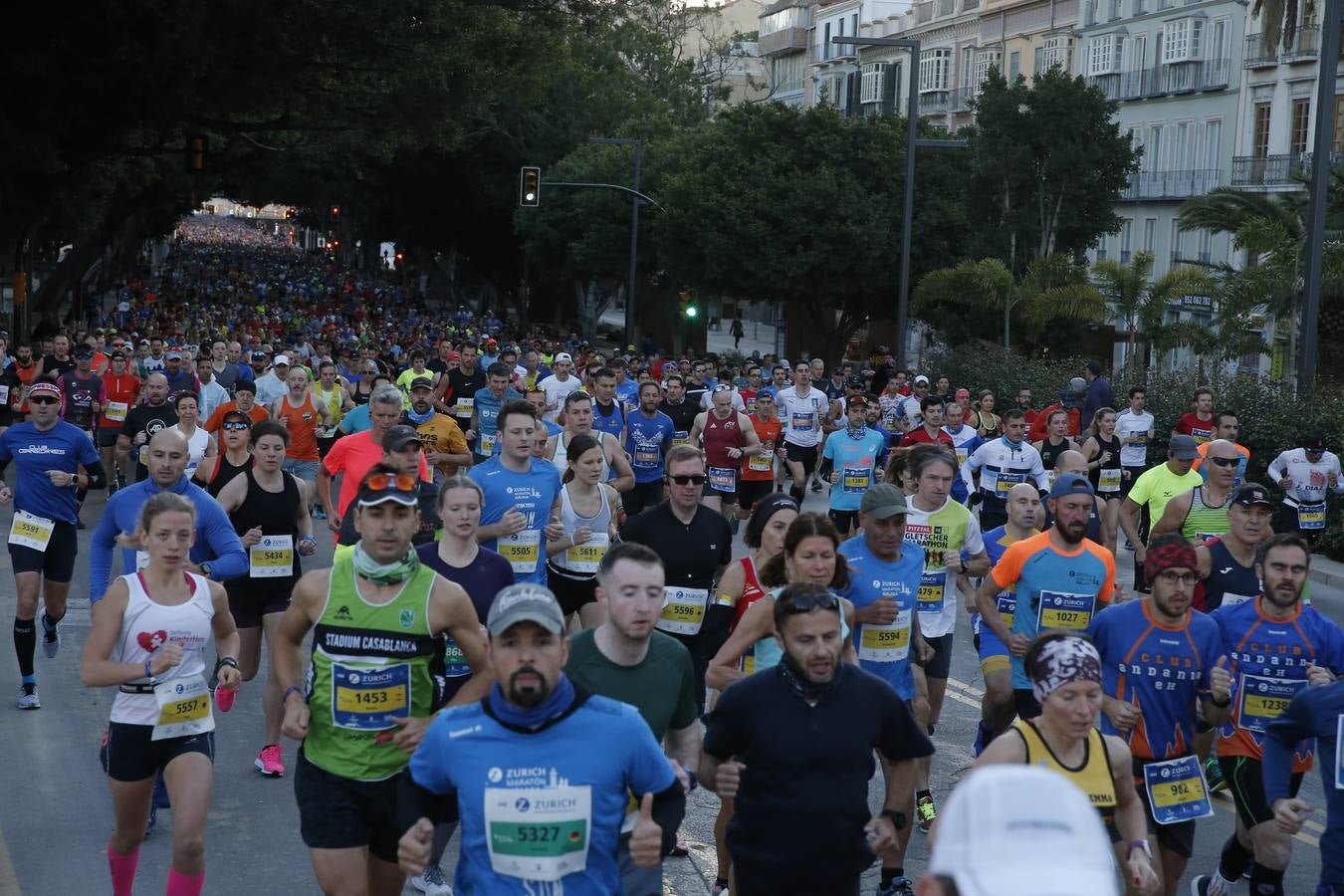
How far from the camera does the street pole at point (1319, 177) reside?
18547mm

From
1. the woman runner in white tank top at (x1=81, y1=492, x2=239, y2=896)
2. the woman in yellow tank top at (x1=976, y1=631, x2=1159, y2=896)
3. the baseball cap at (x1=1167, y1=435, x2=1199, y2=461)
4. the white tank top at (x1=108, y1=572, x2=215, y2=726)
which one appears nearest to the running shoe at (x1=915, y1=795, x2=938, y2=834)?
the woman in yellow tank top at (x1=976, y1=631, x2=1159, y2=896)

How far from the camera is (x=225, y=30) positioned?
2617cm

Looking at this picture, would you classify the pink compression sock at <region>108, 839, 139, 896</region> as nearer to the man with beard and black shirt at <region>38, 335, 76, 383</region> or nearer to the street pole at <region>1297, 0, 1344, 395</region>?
the man with beard and black shirt at <region>38, 335, 76, 383</region>

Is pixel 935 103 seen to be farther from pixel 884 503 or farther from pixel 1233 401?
pixel 884 503

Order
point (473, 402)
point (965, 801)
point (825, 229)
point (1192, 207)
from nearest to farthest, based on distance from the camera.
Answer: point (965, 801), point (473, 402), point (1192, 207), point (825, 229)

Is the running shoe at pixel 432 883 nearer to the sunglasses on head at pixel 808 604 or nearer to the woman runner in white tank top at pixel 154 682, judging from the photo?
the woman runner in white tank top at pixel 154 682

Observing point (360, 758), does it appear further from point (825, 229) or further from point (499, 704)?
point (825, 229)

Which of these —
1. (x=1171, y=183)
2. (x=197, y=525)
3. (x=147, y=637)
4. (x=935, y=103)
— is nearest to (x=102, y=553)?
(x=197, y=525)

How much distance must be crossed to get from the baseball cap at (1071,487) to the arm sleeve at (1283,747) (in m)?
1.85

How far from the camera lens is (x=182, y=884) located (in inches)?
239

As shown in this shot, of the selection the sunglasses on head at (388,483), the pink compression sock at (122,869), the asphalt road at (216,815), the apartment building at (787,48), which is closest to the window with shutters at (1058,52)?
the apartment building at (787,48)

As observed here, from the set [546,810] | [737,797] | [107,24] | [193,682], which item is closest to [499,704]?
[546,810]

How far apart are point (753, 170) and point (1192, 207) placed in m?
14.2

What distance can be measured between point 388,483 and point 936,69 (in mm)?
60349
